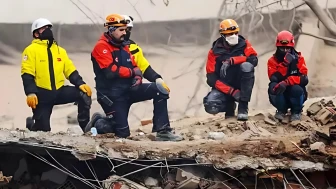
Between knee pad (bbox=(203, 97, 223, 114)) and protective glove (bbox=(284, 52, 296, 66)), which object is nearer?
protective glove (bbox=(284, 52, 296, 66))

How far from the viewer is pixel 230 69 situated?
379 inches

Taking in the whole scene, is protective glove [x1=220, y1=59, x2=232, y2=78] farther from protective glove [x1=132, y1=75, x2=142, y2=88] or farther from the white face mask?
protective glove [x1=132, y1=75, x2=142, y2=88]

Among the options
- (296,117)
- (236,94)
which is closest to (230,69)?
(236,94)

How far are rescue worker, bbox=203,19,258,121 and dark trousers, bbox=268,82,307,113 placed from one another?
45 centimetres

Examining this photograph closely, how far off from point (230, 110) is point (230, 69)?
0.66 meters

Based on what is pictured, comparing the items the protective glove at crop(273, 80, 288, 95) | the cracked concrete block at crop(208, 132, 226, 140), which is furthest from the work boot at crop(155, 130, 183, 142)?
the protective glove at crop(273, 80, 288, 95)

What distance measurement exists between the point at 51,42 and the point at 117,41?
2.71 feet

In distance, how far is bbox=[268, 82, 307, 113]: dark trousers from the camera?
9758mm

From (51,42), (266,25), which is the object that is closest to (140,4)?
(266,25)

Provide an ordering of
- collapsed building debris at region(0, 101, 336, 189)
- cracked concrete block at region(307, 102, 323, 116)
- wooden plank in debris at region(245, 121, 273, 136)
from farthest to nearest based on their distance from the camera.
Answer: cracked concrete block at region(307, 102, 323, 116)
wooden plank in debris at region(245, 121, 273, 136)
collapsed building debris at region(0, 101, 336, 189)

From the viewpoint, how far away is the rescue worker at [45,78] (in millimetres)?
8836

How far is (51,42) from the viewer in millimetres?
8992

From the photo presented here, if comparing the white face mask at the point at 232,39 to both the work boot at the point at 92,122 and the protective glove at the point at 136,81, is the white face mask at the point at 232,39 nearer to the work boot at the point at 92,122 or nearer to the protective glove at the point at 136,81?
the protective glove at the point at 136,81

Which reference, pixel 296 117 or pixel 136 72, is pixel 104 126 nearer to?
pixel 136 72
